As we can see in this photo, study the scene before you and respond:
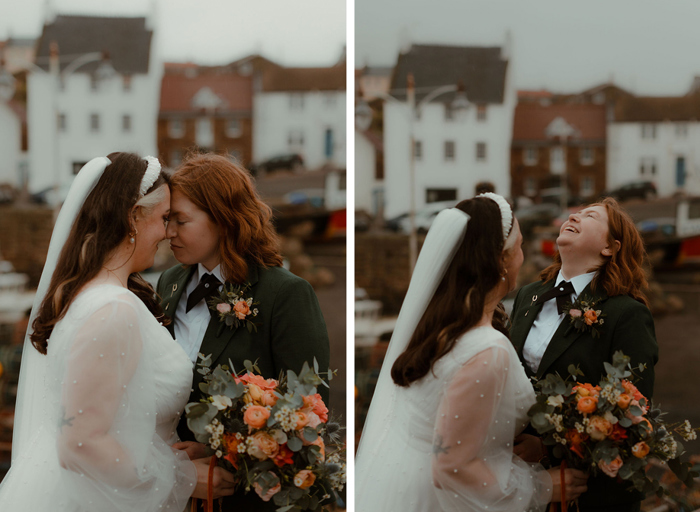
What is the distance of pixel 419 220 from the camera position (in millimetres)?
7219

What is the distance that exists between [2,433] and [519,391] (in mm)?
6947

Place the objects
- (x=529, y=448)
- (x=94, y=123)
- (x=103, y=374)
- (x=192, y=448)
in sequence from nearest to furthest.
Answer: (x=103, y=374) < (x=192, y=448) < (x=529, y=448) < (x=94, y=123)

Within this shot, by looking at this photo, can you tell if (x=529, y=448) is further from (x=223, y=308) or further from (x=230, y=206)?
(x=230, y=206)

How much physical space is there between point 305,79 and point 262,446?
6.11 metres

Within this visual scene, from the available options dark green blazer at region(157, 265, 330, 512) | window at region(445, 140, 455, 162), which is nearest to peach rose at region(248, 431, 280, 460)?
dark green blazer at region(157, 265, 330, 512)

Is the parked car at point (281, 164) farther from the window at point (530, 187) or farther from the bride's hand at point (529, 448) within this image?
the bride's hand at point (529, 448)

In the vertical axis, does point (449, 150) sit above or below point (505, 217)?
above

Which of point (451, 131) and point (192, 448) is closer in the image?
point (192, 448)

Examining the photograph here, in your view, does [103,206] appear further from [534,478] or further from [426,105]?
[426,105]

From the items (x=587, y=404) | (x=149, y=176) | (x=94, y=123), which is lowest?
(x=587, y=404)

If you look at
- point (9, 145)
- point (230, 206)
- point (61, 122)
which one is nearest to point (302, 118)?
point (61, 122)

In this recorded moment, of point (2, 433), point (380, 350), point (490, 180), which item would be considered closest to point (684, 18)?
point (490, 180)

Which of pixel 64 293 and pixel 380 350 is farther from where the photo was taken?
pixel 380 350

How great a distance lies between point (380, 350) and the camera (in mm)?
7043
